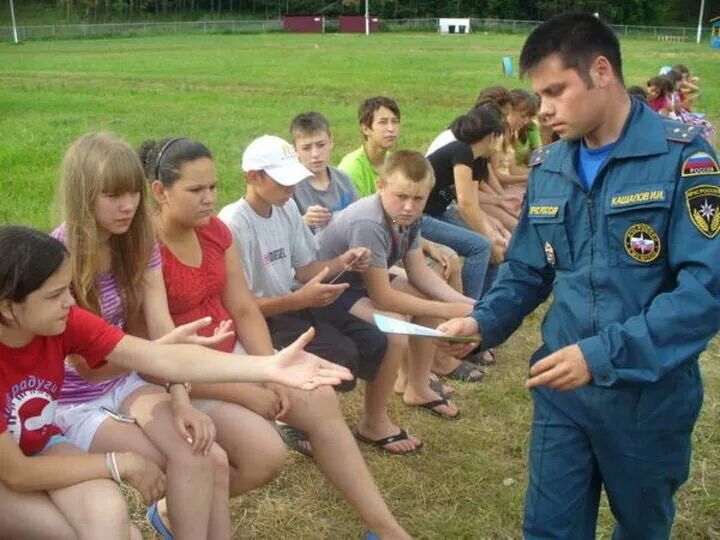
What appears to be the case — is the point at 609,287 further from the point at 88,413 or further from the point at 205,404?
the point at 88,413

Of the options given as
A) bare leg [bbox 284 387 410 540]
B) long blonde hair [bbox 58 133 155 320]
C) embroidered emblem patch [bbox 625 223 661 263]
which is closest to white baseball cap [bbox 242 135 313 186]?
long blonde hair [bbox 58 133 155 320]

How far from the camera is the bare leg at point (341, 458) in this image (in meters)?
3.03

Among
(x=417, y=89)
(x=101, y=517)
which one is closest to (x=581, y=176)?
(x=101, y=517)

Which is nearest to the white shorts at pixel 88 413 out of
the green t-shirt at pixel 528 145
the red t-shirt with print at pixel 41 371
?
the red t-shirt with print at pixel 41 371

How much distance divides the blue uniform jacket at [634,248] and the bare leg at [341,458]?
88cm

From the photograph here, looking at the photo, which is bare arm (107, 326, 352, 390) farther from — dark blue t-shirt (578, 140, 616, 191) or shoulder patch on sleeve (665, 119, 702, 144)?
shoulder patch on sleeve (665, 119, 702, 144)

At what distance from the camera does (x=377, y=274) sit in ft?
12.7

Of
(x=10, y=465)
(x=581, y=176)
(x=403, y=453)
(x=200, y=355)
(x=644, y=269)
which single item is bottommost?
(x=403, y=453)

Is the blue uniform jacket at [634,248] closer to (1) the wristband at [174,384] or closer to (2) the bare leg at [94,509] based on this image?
(1) the wristband at [174,384]

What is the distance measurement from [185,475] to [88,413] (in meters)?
0.39

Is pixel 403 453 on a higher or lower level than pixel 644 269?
lower

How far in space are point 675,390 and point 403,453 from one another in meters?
1.68

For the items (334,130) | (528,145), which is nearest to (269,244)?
(528,145)

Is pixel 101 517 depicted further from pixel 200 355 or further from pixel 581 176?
pixel 581 176
